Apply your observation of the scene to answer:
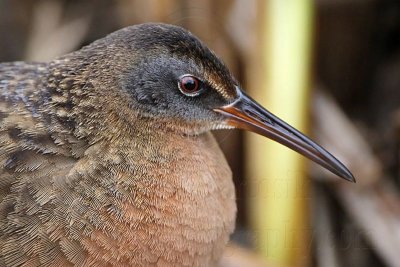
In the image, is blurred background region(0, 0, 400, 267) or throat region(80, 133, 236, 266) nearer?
throat region(80, 133, 236, 266)

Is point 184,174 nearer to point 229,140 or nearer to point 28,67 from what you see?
point 28,67

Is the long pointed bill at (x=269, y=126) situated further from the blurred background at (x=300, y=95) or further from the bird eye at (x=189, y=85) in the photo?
the blurred background at (x=300, y=95)

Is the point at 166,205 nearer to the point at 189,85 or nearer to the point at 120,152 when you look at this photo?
the point at 120,152

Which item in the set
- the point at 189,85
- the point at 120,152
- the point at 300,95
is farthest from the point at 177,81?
the point at 300,95

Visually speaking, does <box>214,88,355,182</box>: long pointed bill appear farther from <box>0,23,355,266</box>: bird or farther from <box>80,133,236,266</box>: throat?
<box>80,133,236,266</box>: throat

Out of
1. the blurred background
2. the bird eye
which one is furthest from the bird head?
the blurred background

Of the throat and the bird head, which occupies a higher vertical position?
the bird head

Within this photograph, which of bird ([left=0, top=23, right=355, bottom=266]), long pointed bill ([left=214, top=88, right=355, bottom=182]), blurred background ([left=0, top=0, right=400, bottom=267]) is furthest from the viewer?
blurred background ([left=0, top=0, right=400, bottom=267])
